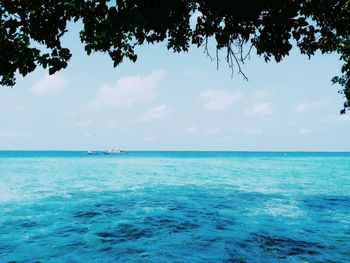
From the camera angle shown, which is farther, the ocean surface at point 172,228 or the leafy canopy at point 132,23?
the ocean surface at point 172,228

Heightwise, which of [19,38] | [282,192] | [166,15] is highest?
[166,15]

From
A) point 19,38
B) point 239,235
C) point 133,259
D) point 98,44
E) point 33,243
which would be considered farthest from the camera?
point 239,235

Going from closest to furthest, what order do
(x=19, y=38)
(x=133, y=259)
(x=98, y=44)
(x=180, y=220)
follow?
(x=19, y=38) → (x=98, y=44) → (x=133, y=259) → (x=180, y=220)

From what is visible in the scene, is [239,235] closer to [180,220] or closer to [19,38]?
[180,220]

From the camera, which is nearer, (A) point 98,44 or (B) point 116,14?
(B) point 116,14

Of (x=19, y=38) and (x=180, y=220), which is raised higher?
(x=19, y=38)

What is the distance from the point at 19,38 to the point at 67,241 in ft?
36.3

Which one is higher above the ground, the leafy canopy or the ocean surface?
the leafy canopy

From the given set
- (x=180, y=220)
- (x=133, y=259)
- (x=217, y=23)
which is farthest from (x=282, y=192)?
(x=217, y=23)

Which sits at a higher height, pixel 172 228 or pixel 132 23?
pixel 132 23

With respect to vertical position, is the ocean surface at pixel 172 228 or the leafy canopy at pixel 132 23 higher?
the leafy canopy at pixel 132 23

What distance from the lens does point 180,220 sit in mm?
18734

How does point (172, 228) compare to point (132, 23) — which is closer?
point (132, 23)

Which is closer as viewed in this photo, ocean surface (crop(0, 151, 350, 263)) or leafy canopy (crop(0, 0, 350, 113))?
leafy canopy (crop(0, 0, 350, 113))
